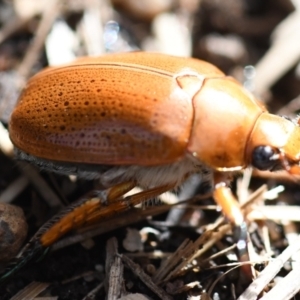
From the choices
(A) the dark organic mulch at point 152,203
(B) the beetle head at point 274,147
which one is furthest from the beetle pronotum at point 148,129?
(A) the dark organic mulch at point 152,203

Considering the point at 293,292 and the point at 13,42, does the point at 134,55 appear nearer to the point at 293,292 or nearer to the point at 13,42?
the point at 13,42

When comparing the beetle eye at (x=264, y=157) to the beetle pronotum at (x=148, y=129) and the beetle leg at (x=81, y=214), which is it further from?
the beetle leg at (x=81, y=214)

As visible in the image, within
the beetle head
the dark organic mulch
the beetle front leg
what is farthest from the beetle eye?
the dark organic mulch

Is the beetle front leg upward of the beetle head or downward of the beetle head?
downward

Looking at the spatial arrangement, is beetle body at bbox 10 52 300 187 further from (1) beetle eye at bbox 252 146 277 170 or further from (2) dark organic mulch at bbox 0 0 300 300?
(2) dark organic mulch at bbox 0 0 300 300

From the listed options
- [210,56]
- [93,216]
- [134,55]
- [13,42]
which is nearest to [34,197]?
[93,216]

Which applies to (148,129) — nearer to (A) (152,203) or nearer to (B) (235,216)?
(A) (152,203)

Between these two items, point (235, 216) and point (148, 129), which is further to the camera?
point (235, 216)

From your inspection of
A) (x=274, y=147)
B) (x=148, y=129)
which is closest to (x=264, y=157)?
(x=274, y=147)
